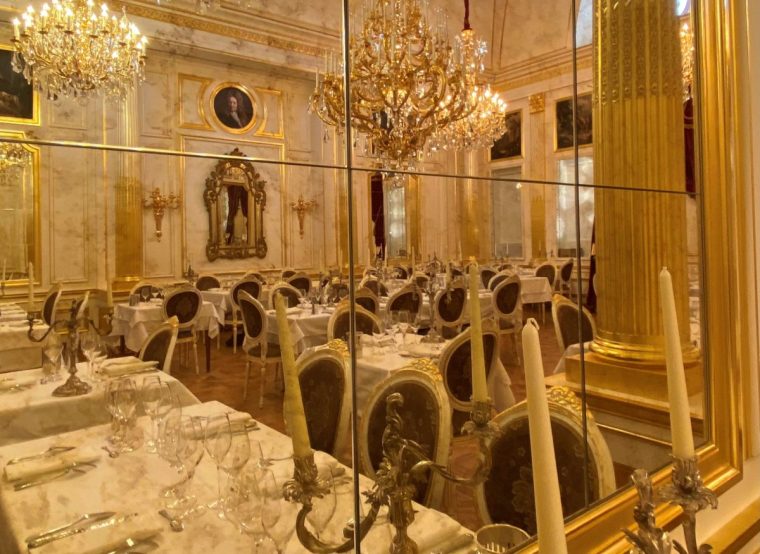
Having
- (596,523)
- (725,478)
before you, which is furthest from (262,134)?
(725,478)

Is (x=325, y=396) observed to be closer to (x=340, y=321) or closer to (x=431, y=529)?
(x=431, y=529)

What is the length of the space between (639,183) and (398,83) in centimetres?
83

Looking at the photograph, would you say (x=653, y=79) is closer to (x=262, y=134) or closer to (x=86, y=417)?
(x=262, y=134)

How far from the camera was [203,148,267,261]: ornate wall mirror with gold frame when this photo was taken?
0.69 meters

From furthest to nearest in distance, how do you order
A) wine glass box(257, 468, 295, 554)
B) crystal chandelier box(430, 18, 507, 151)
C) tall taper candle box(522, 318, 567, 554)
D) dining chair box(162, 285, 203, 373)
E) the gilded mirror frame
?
crystal chandelier box(430, 18, 507, 151) → wine glass box(257, 468, 295, 554) → dining chair box(162, 285, 203, 373) → the gilded mirror frame → tall taper candle box(522, 318, 567, 554)

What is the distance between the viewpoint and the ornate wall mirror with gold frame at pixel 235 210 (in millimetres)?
688

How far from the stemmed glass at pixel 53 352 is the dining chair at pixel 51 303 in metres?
0.03

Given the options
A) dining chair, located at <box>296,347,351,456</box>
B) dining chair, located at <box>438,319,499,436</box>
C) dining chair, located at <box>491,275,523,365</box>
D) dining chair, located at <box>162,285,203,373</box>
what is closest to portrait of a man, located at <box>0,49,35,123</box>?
dining chair, located at <box>162,285,203,373</box>

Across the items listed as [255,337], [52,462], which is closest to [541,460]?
[255,337]

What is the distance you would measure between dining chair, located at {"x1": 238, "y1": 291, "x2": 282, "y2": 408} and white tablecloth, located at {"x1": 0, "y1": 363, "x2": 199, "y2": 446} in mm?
104

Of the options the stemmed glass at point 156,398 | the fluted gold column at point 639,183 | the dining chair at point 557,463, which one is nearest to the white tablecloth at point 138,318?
the stemmed glass at point 156,398

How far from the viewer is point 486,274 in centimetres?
115

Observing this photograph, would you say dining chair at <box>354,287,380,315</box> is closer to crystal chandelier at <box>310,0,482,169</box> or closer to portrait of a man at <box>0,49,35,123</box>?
crystal chandelier at <box>310,0,482,169</box>

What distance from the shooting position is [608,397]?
1686 mm
